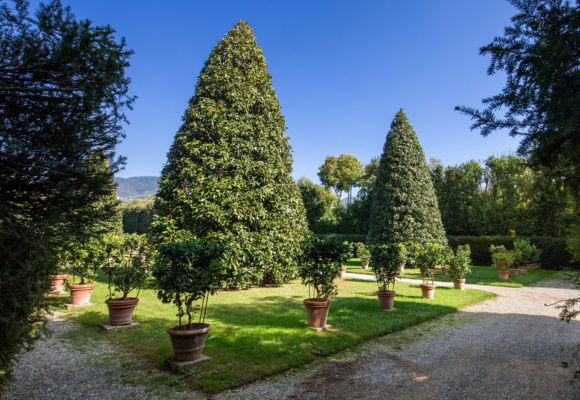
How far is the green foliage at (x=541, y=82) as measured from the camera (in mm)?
2445

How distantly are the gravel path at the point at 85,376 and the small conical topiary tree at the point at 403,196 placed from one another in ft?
49.9

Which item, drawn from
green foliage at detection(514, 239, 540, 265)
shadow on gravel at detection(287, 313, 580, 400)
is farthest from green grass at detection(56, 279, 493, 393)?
green foliage at detection(514, 239, 540, 265)

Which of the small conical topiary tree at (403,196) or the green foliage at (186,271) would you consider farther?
the small conical topiary tree at (403,196)

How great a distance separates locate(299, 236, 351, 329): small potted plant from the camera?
20.3 feet

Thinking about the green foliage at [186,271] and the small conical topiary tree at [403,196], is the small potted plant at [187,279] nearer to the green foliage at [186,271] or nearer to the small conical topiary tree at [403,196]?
the green foliage at [186,271]

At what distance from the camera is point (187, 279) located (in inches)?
179

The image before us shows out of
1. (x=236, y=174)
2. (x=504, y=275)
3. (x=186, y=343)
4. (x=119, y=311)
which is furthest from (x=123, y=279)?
(x=504, y=275)

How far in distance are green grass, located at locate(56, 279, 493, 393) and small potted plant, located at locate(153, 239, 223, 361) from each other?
38 centimetres

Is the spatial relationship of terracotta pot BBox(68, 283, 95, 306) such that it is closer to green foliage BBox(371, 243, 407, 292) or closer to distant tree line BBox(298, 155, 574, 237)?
green foliage BBox(371, 243, 407, 292)

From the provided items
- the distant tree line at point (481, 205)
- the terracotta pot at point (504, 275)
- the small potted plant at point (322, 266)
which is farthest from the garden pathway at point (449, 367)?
the distant tree line at point (481, 205)

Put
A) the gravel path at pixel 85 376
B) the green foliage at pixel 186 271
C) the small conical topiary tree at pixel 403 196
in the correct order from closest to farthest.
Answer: the gravel path at pixel 85 376 → the green foliage at pixel 186 271 → the small conical topiary tree at pixel 403 196

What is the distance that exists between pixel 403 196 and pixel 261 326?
13.8 m

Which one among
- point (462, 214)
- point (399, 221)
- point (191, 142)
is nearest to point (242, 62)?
point (191, 142)

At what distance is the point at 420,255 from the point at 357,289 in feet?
9.86
